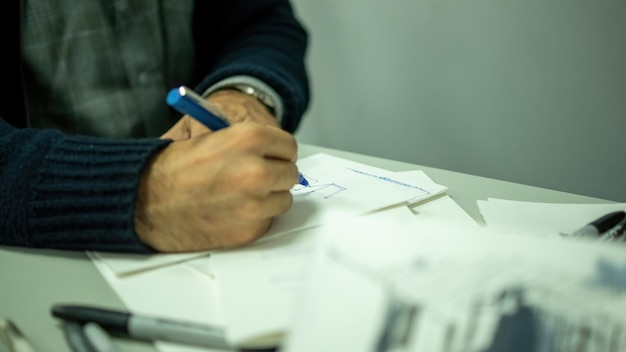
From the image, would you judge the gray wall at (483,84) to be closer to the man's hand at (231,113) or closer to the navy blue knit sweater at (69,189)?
the man's hand at (231,113)

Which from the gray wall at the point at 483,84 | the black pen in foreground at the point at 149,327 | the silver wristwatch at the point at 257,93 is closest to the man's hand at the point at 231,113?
the silver wristwatch at the point at 257,93

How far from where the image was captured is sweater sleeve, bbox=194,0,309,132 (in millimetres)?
742

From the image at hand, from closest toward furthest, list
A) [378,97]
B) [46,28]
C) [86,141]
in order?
[86,141]
[46,28]
[378,97]

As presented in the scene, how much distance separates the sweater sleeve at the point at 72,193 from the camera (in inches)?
15.5

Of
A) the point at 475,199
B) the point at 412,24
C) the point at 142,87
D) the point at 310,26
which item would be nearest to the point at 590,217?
the point at 475,199

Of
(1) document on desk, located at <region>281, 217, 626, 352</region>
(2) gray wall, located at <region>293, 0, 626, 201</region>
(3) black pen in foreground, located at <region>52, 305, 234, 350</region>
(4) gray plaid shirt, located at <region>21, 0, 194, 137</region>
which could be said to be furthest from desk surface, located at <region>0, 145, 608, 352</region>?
(2) gray wall, located at <region>293, 0, 626, 201</region>

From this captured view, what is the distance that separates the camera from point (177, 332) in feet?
0.94

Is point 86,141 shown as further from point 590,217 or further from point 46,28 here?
point 590,217

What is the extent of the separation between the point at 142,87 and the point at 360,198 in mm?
430

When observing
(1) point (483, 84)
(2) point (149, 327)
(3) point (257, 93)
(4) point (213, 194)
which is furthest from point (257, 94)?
(1) point (483, 84)

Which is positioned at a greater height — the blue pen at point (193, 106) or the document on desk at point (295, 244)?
the blue pen at point (193, 106)

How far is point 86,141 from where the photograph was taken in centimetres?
44

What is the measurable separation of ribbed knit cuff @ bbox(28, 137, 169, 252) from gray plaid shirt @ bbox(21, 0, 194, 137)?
0.29 metres

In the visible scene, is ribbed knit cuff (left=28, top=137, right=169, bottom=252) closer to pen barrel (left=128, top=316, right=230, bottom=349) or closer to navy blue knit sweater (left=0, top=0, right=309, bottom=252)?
navy blue knit sweater (left=0, top=0, right=309, bottom=252)
